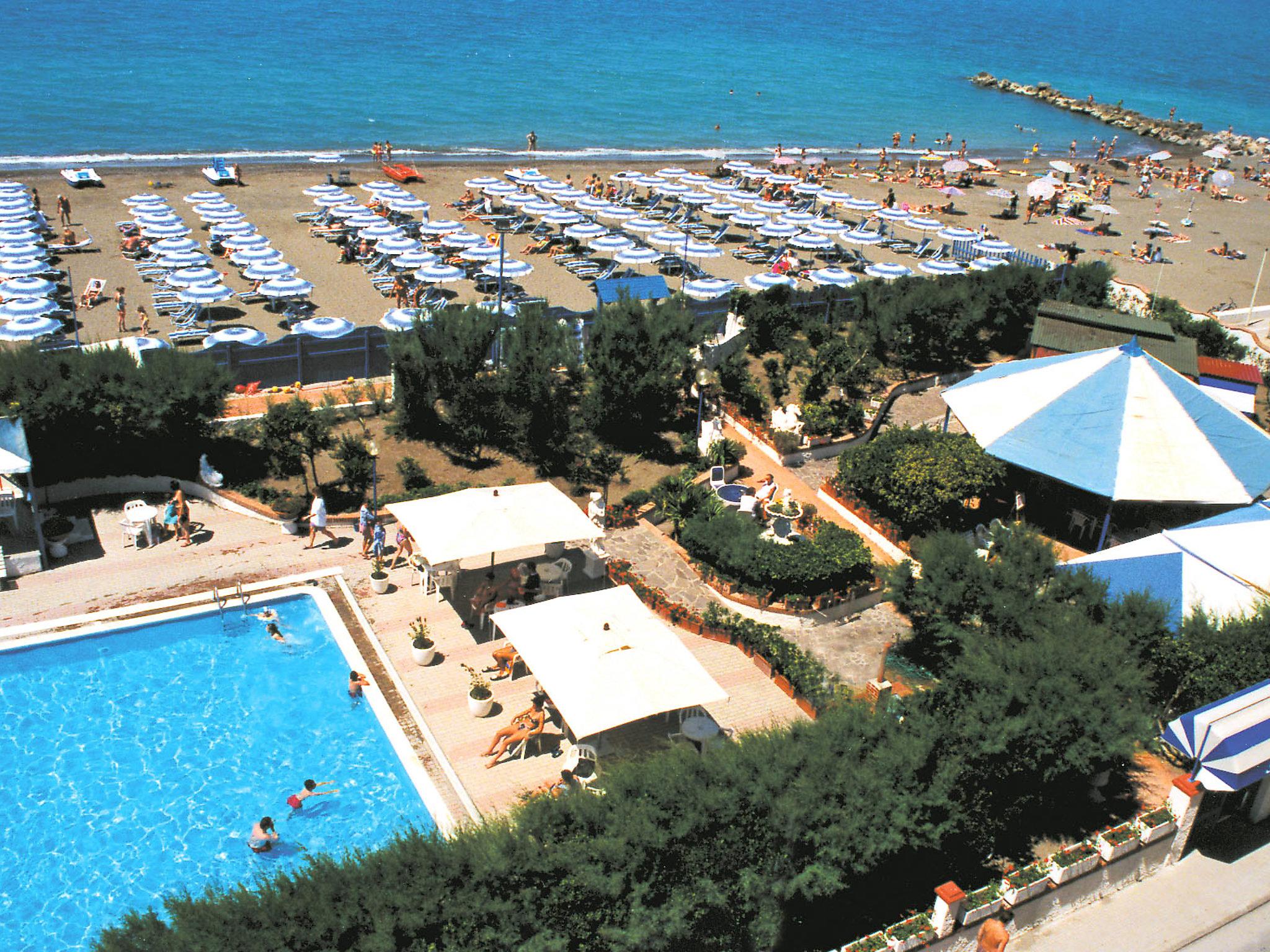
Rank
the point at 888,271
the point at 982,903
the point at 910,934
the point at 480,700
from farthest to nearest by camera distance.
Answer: the point at 888,271 < the point at 480,700 < the point at 982,903 < the point at 910,934

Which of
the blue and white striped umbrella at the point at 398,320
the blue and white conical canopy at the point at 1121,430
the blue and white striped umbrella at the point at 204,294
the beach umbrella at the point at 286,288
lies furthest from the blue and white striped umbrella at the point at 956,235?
the blue and white striped umbrella at the point at 204,294

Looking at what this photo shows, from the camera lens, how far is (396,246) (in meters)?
33.5

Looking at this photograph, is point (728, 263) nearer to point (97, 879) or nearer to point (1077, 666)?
point (1077, 666)

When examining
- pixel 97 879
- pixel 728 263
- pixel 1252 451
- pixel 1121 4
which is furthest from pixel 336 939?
pixel 1121 4

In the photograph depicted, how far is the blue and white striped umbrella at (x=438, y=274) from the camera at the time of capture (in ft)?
102

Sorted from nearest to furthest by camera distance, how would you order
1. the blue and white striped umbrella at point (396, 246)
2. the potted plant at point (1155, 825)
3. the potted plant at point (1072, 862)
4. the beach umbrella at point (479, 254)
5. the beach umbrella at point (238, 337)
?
1. the potted plant at point (1072, 862)
2. the potted plant at point (1155, 825)
3. the beach umbrella at point (238, 337)
4. the blue and white striped umbrella at point (396, 246)
5. the beach umbrella at point (479, 254)

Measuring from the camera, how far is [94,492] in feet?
64.8

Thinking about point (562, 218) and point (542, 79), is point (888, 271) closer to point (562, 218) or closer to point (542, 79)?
point (562, 218)

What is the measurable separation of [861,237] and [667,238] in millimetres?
8842

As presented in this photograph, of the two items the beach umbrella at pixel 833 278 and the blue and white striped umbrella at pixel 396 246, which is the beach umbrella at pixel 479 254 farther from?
the beach umbrella at pixel 833 278

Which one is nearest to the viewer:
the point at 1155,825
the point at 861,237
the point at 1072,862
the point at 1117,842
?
the point at 1072,862

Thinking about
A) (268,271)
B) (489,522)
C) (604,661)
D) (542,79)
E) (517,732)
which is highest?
(542,79)

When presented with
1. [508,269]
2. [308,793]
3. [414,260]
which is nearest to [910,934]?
[308,793]

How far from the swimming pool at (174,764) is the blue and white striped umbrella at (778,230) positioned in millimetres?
25857
